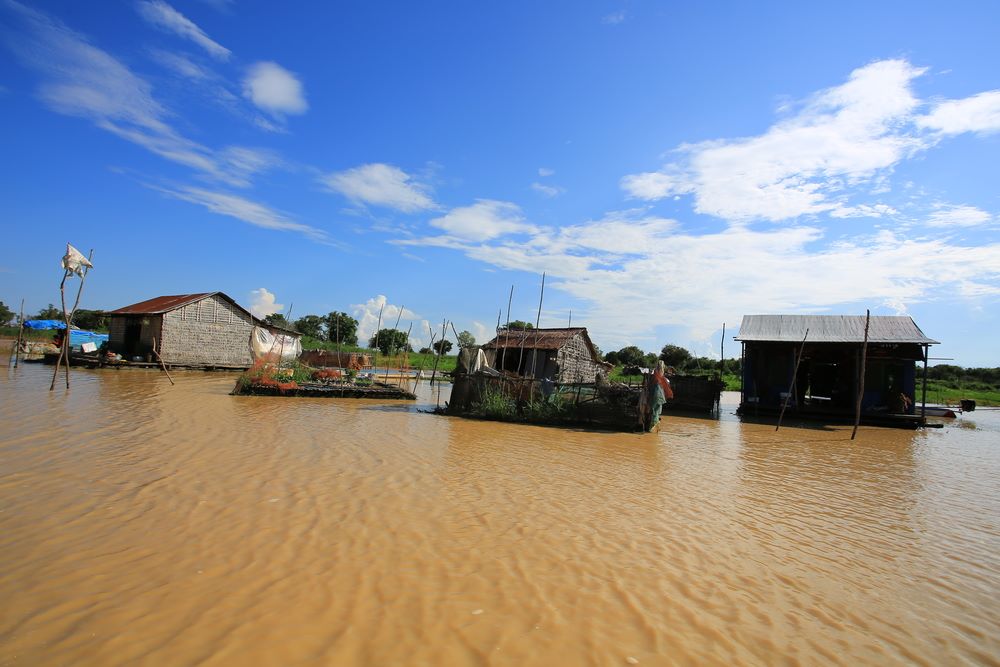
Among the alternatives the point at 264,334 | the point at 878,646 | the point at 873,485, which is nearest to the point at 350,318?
the point at 264,334

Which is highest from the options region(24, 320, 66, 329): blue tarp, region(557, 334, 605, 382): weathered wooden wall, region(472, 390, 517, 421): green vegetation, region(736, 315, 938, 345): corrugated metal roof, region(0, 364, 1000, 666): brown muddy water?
region(736, 315, 938, 345): corrugated metal roof

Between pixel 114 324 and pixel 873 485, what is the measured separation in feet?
113

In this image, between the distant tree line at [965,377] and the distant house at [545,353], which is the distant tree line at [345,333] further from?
the distant tree line at [965,377]

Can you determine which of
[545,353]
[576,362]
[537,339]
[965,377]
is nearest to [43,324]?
[537,339]

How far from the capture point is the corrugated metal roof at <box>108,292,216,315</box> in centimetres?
2619

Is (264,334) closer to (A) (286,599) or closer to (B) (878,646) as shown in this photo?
(A) (286,599)

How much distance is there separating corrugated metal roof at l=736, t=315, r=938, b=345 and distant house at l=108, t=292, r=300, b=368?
68.8 ft

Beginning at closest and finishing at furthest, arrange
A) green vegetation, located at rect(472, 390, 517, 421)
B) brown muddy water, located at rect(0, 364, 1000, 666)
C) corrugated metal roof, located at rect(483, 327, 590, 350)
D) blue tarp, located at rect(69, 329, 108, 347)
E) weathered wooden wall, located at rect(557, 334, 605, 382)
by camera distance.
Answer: brown muddy water, located at rect(0, 364, 1000, 666), green vegetation, located at rect(472, 390, 517, 421), corrugated metal roof, located at rect(483, 327, 590, 350), weathered wooden wall, located at rect(557, 334, 605, 382), blue tarp, located at rect(69, 329, 108, 347)

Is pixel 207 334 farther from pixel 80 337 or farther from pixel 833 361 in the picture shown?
pixel 833 361

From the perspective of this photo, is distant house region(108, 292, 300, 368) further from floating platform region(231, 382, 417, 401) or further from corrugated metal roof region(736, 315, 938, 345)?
corrugated metal roof region(736, 315, 938, 345)

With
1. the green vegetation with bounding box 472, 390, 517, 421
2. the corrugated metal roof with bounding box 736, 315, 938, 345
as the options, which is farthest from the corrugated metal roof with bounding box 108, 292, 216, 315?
the corrugated metal roof with bounding box 736, 315, 938, 345

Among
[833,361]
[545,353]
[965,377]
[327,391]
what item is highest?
[965,377]

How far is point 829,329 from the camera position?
18.8 meters

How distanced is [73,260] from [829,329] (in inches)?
951
